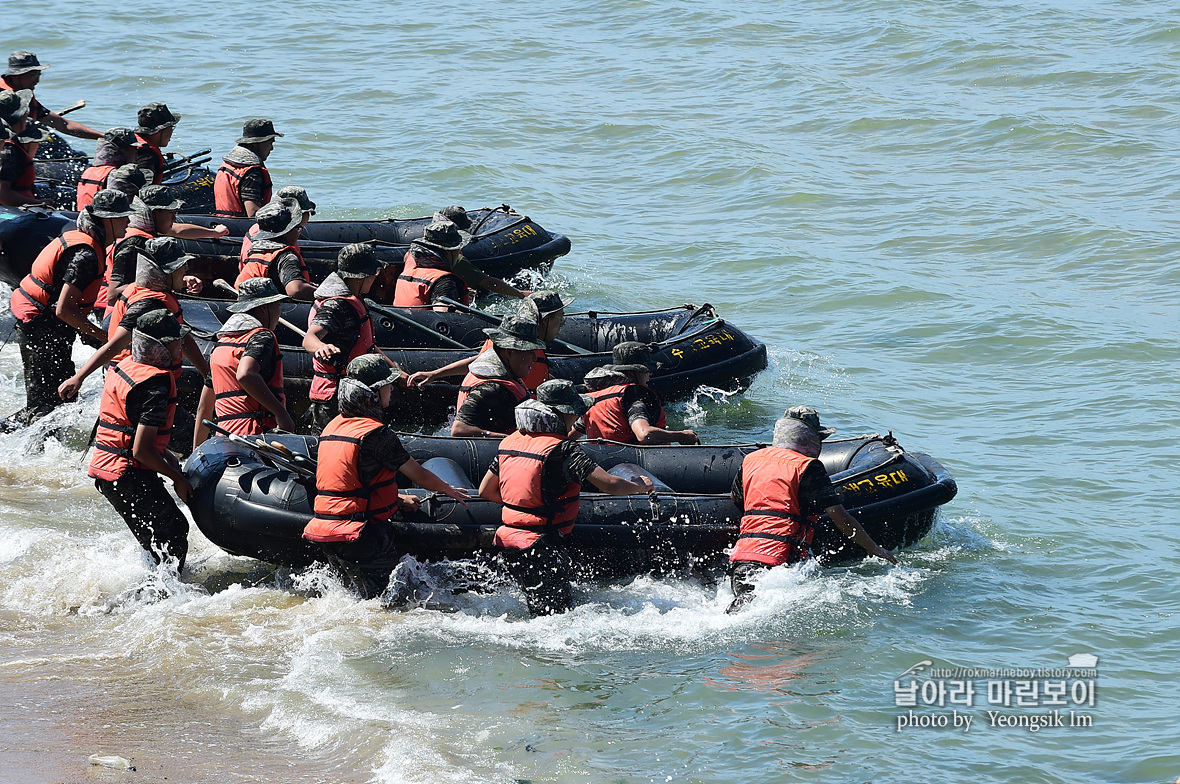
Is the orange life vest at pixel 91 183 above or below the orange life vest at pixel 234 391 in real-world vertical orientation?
above

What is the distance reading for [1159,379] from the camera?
11656mm

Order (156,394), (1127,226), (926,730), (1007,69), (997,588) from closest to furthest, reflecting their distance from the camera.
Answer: (926,730), (156,394), (997,588), (1127,226), (1007,69)

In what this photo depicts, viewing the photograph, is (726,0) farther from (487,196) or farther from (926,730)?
(926,730)

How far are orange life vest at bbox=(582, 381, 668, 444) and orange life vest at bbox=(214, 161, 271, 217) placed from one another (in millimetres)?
4472

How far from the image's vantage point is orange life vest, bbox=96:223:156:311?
28.6 feet

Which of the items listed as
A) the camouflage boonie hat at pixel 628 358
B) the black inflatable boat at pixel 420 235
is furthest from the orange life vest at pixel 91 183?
the camouflage boonie hat at pixel 628 358

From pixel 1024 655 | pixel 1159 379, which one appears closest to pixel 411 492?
pixel 1024 655

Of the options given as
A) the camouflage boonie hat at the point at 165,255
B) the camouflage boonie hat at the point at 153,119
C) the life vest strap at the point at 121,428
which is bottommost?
the life vest strap at the point at 121,428

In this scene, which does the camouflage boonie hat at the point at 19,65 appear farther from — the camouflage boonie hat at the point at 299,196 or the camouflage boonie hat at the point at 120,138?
the camouflage boonie hat at the point at 299,196

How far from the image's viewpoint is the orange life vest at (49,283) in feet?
29.3

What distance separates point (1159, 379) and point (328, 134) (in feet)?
45.9

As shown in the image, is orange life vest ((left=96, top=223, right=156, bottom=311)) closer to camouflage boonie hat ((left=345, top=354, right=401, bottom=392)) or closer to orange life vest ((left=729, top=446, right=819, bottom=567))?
camouflage boonie hat ((left=345, top=354, right=401, bottom=392))

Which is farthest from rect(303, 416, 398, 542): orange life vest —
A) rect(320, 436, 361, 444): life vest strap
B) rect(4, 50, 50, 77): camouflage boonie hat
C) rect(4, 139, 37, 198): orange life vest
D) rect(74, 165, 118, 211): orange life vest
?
rect(4, 50, 50, 77): camouflage boonie hat

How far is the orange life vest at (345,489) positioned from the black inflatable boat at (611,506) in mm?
350
